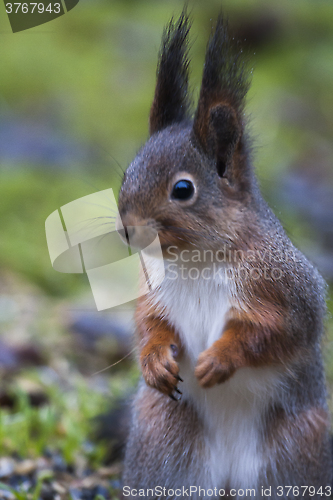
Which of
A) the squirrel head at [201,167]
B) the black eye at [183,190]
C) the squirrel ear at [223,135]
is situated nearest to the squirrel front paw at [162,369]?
the squirrel head at [201,167]

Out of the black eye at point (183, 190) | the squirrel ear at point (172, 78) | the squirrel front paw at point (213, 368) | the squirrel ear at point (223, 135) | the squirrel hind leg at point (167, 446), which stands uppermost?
the squirrel ear at point (172, 78)

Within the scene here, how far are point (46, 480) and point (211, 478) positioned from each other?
818 mm

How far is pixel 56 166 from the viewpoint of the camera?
5.73m

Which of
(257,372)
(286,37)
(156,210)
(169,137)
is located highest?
(286,37)

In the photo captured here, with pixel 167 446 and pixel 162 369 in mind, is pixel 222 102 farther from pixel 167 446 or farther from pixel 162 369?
pixel 167 446

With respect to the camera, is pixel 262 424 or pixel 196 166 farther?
pixel 262 424

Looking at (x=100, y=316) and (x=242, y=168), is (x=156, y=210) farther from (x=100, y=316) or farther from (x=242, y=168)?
(x=100, y=316)

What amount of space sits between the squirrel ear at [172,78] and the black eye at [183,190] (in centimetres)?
34

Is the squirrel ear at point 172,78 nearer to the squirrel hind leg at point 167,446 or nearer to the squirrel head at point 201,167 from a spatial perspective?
the squirrel head at point 201,167

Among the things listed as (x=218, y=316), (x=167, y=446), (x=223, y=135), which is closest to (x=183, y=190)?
(x=223, y=135)

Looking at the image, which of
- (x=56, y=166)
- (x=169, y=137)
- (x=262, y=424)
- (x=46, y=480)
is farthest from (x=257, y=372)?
(x=56, y=166)

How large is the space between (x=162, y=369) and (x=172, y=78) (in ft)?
3.08

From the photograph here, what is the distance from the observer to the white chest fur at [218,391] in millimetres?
1812

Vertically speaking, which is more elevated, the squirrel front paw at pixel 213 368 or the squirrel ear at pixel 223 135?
the squirrel ear at pixel 223 135
